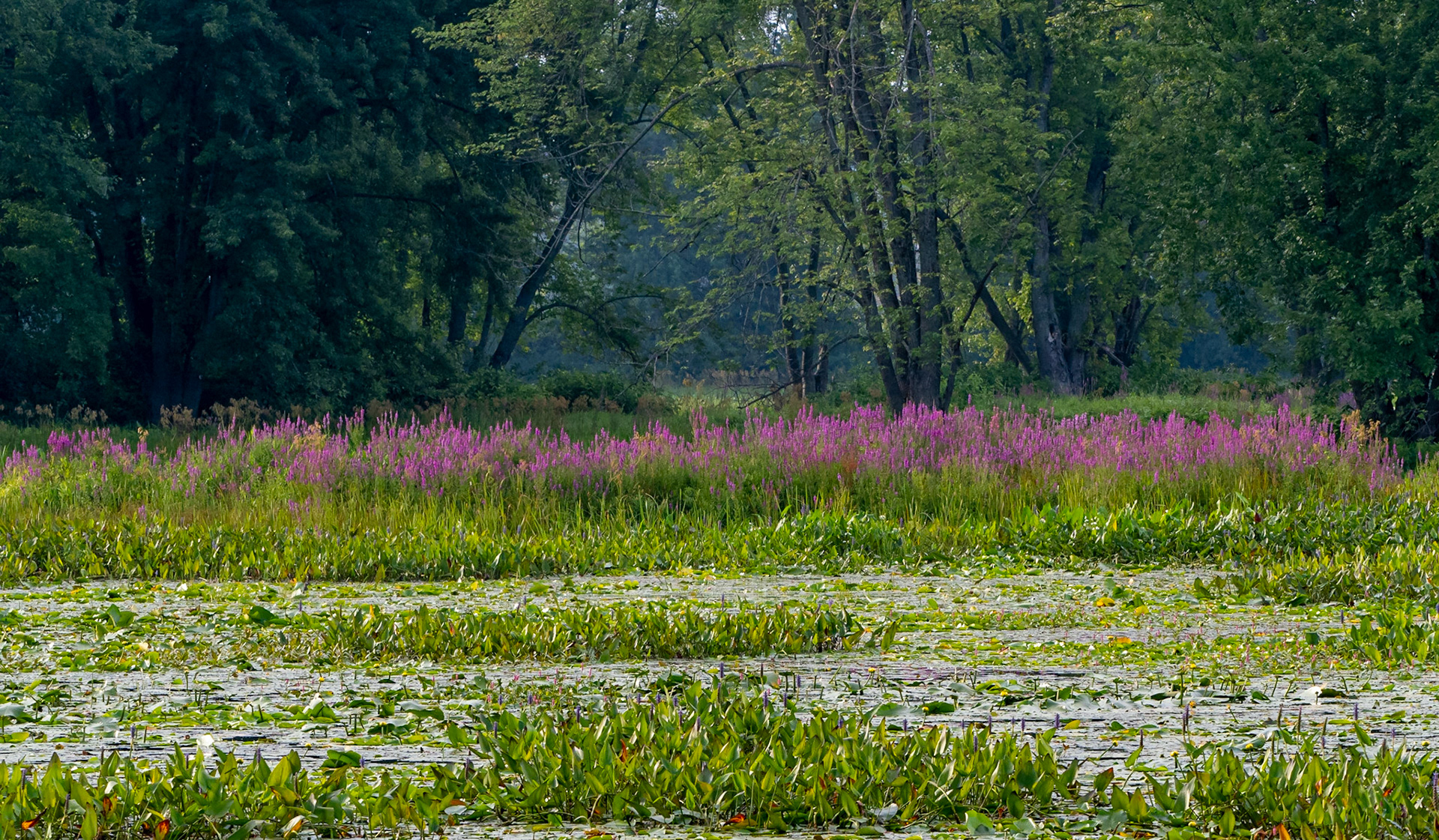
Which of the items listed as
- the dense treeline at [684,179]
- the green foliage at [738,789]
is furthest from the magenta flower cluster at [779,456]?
the green foliage at [738,789]

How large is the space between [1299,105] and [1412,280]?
2722 mm

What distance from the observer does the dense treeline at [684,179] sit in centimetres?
1836

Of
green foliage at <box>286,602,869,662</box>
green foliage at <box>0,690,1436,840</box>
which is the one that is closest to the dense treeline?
green foliage at <box>286,602,869,662</box>

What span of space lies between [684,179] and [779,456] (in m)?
15.1

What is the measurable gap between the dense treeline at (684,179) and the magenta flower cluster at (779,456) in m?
5.38

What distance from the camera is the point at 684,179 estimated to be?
27109 millimetres

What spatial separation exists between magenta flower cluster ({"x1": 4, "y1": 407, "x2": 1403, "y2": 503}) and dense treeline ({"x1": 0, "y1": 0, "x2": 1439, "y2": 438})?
17.7 ft

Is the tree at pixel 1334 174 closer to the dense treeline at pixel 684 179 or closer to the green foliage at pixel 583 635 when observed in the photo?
the dense treeline at pixel 684 179

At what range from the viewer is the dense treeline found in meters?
18.4

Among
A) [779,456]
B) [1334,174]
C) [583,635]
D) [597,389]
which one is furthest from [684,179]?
[583,635]

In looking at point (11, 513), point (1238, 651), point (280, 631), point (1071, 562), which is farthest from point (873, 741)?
point (11, 513)

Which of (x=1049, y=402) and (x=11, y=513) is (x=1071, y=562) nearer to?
(x=11, y=513)

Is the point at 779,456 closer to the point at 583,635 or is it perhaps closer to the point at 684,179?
the point at 583,635

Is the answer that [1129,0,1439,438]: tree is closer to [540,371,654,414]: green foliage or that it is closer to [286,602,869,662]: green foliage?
[540,371,654,414]: green foliage
